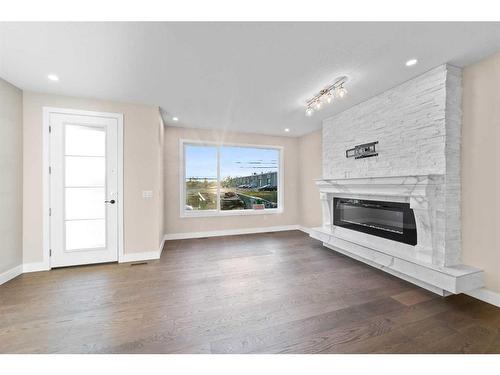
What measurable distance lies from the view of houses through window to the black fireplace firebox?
2140 mm

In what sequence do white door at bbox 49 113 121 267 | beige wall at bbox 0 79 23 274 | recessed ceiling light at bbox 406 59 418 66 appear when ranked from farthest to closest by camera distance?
1. white door at bbox 49 113 121 267
2. beige wall at bbox 0 79 23 274
3. recessed ceiling light at bbox 406 59 418 66

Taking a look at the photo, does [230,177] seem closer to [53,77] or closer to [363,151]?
[363,151]

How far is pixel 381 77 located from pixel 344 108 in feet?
3.35

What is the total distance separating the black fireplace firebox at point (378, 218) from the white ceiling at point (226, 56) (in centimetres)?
172

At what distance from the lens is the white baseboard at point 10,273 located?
2.48m

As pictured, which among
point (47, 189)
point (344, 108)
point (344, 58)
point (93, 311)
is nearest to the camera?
point (93, 311)

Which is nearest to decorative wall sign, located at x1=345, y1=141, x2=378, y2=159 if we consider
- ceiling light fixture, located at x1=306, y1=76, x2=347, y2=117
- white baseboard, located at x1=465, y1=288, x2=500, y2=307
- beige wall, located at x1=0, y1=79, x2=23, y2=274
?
ceiling light fixture, located at x1=306, y1=76, x2=347, y2=117

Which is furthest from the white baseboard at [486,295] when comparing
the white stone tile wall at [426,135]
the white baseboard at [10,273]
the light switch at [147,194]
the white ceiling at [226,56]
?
the white baseboard at [10,273]

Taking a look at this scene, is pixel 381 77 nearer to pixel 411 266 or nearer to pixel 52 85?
pixel 411 266

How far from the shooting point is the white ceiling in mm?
1671

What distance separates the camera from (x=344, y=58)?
2.06m

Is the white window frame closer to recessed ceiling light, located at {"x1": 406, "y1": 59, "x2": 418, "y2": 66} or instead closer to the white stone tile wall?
the white stone tile wall

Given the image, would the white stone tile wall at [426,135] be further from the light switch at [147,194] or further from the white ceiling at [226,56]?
the light switch at [147,194]
